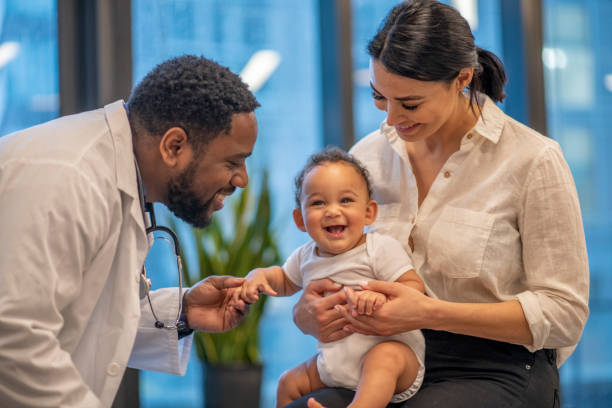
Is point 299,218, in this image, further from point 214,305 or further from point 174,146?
point 174,146

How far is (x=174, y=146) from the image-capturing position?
5.61ft

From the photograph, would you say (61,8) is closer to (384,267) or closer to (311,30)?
(311,30)

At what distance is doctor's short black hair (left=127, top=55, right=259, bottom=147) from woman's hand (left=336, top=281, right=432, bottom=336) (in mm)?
579

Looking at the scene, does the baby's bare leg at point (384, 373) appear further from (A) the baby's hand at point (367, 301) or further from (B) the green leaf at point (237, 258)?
(B) the green leaf at point (237, 258)

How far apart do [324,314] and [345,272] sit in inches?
6.1

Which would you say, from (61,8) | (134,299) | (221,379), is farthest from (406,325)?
(61,8)

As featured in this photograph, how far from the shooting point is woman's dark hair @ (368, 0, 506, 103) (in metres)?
1.85

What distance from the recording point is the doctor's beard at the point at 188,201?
5.77 feet

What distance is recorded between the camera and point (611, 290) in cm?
434

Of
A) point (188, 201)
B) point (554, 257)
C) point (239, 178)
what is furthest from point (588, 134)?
point (188, 201)

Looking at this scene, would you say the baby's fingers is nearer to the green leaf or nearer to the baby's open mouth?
the baby's open mouth

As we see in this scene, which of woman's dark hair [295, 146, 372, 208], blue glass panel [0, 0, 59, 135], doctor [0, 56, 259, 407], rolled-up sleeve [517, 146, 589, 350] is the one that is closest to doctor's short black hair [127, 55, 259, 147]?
doctor [0, 56, 259, 407]

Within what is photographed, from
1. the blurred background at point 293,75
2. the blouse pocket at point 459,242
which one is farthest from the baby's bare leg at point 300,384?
the blurred background at point 293,75

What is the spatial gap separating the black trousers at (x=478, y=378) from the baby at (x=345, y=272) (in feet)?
0.21
